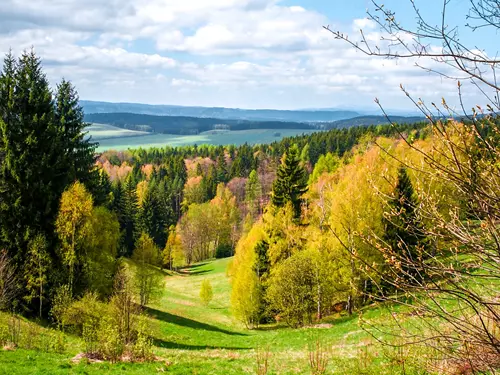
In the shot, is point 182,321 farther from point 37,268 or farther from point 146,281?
point 37,268

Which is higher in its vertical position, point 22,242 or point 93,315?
point 22,242

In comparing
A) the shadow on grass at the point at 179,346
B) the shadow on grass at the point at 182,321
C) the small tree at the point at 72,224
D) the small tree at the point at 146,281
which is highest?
the small tree at the point at 72,224

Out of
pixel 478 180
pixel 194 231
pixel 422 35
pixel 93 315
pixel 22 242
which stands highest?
pixel 422 35

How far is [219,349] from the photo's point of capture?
22.7m

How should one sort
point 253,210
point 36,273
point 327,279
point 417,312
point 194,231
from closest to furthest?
point 417,312 < point 36,273 < point 327,279 < point 194,231 < point 253,210

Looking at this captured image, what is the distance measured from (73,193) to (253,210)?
67796mm

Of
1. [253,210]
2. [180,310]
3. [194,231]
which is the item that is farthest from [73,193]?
[253,210]

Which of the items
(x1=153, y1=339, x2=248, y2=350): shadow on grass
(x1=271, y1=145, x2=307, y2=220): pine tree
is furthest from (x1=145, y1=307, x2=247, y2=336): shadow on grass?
(x1=271, y1=145, x2=307, y2=220): pine tree

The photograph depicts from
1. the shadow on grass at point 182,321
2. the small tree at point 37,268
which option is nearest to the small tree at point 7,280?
the small tree at point 37,268

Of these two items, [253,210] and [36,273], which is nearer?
[36,273]

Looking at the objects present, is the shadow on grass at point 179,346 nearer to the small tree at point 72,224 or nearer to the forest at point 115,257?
the forest at point 115,257

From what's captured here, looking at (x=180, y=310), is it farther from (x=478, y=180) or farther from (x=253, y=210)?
(x=253, y=210)

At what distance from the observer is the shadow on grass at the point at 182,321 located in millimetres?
30688

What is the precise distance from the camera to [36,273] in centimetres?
2403
